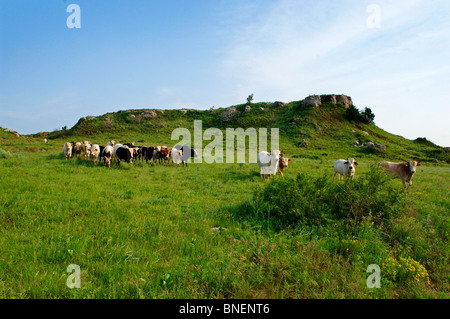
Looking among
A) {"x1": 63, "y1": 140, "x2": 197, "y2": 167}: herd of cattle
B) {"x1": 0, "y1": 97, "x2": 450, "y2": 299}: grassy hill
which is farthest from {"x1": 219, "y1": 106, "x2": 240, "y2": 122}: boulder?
{"x1": 0, "y1": 97, "x2": 450, "y2": 299}: grassy hill

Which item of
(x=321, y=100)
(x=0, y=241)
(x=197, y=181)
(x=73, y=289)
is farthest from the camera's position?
(x=321, y=100)

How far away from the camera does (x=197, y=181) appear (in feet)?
37.9

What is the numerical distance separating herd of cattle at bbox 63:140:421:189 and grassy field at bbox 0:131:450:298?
15.1 feet

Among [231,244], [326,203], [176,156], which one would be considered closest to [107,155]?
[176,156]

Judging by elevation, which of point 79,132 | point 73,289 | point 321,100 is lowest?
point 73,289

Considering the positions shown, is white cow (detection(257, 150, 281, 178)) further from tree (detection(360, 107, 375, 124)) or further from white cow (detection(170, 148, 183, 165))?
tree (detection(360, 107, 375, 124))

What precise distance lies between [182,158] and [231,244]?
15.2 metres

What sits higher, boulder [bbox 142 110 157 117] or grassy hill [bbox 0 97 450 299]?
boulder [bbox 142 110 157 117]

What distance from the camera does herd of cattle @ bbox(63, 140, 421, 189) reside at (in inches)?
468

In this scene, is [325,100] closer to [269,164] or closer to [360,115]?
[360,115]

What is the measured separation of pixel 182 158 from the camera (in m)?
18.9

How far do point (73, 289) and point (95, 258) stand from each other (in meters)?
0.82
